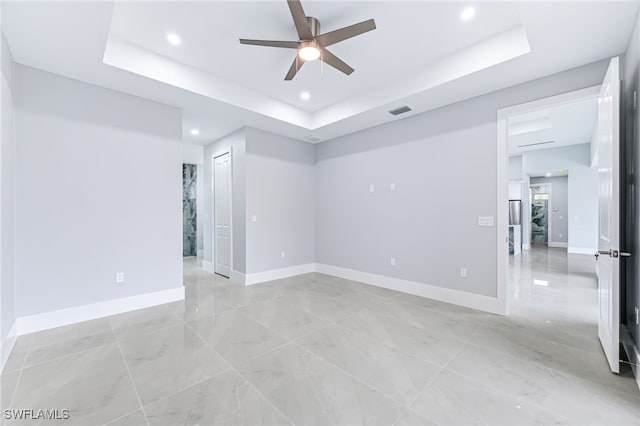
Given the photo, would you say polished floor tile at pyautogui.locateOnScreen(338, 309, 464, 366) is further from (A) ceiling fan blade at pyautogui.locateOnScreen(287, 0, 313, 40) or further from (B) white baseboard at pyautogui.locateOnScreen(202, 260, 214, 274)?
(B) white baseboard at pyautogui.locateOnScreen(202, 260, 214, 274)

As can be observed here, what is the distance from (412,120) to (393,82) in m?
0.80

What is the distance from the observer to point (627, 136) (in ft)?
8.25

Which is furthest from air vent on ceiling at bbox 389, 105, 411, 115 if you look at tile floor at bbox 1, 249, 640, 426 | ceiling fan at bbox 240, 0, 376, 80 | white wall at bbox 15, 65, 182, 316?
white wall at bbox 15, 65, 182, 316

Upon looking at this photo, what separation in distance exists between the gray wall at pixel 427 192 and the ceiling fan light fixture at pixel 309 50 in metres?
2.30

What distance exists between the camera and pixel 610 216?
217cm

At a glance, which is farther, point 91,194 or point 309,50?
point 91,194

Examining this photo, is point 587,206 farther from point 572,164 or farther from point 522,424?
point 522,424

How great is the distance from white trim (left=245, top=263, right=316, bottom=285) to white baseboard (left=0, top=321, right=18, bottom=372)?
2.77 meters

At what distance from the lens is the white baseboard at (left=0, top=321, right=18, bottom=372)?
7.36 feet

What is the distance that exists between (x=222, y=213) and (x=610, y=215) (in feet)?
18.5

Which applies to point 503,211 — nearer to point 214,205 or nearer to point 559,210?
point 214,205

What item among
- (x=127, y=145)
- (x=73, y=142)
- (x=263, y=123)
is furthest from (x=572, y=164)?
(x=73, y=142)

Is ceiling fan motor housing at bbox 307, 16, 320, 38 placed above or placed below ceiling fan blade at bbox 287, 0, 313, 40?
above

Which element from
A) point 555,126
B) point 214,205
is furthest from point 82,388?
point 555,126
